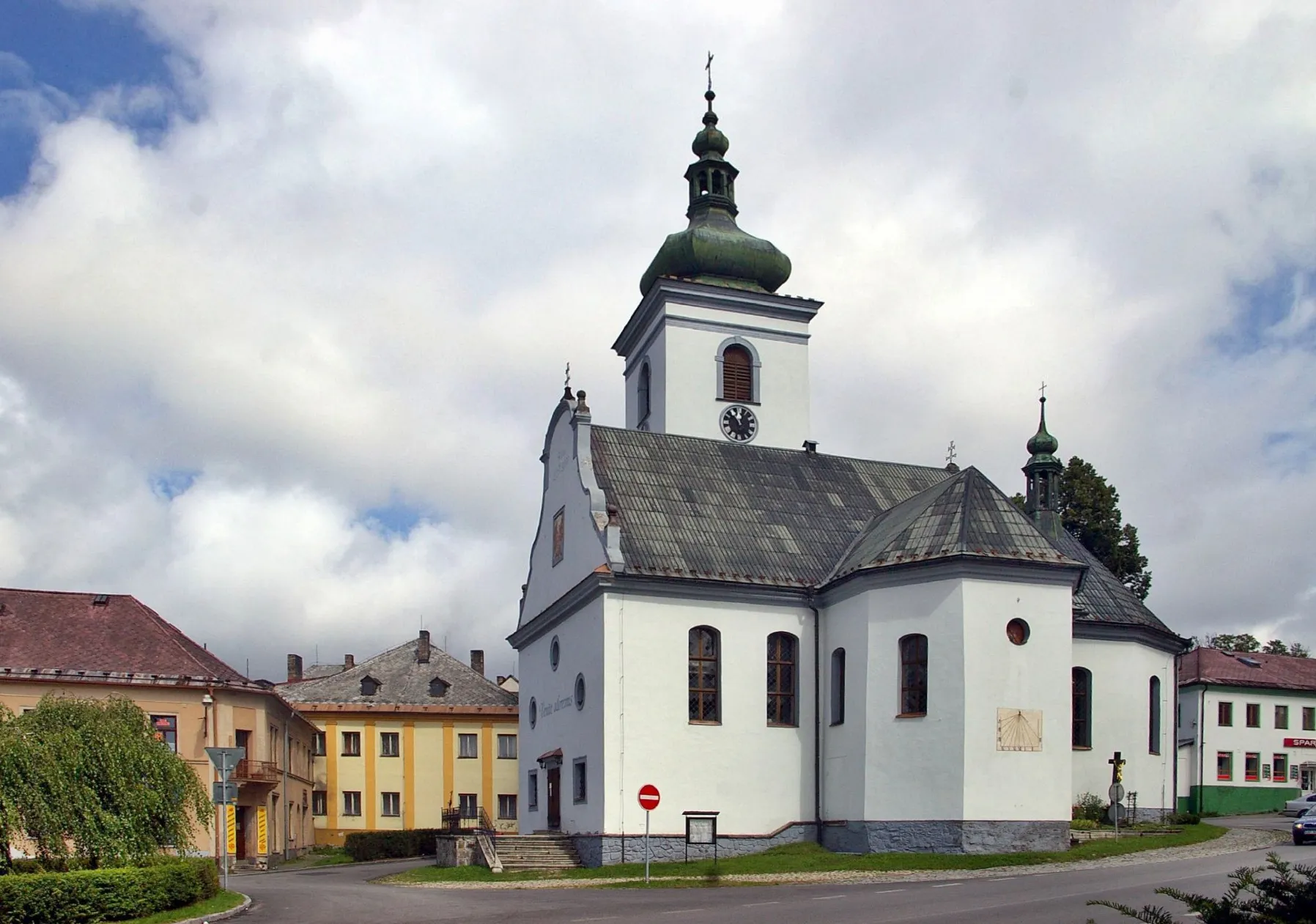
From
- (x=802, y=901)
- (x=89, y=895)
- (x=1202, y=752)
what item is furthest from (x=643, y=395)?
(x=1202, y=752)

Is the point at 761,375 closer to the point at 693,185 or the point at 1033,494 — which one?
the point at 693,185

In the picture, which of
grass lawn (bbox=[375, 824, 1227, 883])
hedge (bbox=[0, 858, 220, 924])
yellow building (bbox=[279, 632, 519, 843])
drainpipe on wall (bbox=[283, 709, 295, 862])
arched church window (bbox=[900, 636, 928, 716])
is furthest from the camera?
yellow building (bbox=[279, 632, 519, 843])

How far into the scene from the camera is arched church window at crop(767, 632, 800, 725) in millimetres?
32219

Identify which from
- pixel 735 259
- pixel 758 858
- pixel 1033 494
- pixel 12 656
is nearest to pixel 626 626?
pixel 758 858

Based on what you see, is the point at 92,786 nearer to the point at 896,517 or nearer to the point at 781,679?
the point at 781,679

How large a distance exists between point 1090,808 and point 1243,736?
2608cm

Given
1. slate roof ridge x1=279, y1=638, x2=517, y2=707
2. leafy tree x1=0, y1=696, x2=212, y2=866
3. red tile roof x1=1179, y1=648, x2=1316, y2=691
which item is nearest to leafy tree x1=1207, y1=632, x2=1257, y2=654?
red tile roof x1=1179, y1=648, x2=1316, y2=691

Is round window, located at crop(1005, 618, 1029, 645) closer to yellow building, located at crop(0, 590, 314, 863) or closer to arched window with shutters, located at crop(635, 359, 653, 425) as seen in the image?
arched window with shutters, located at crop(635, 359, 653, 425)

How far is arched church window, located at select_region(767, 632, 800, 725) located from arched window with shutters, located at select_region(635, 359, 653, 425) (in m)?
11.3

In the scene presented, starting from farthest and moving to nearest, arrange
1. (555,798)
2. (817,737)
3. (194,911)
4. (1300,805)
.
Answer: (1300,805) < (555,798) < (817,737) < (194,911)

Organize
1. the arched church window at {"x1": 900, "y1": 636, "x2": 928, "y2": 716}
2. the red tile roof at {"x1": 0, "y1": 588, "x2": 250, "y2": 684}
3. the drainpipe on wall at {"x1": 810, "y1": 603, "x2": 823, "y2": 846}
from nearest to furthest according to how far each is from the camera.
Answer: the arched church window at {"x1": 900, "y1": 636, "x2": 928, "y2": 716} → the drainpipe on wall at {"x1": 810, "y1": 603, "x2": 823, "y2": 846} → the red tile roof at {"x1": 0, "y1": 588, "x2": 250, "y2": 684}

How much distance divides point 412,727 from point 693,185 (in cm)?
2980

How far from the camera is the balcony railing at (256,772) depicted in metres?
43.8

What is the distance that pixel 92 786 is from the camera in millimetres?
21500
